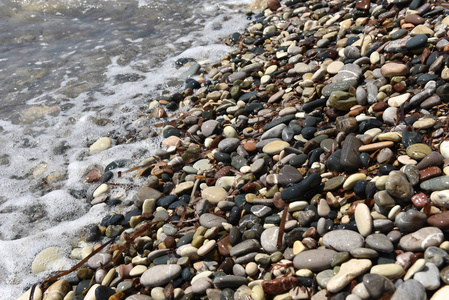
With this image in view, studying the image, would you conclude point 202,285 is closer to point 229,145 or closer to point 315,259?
point 315,259

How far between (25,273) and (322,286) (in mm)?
2358

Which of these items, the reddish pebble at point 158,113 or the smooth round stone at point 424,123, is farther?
the reddish pebble at point 158,113

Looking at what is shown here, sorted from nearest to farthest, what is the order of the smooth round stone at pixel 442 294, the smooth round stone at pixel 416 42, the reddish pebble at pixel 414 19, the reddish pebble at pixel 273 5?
the smooth round stone at pixel 442 294, the smooth round stone at pixel 416 42, the reddish pebble at pixel 414 19, the reddish pebble at pixel 273 5

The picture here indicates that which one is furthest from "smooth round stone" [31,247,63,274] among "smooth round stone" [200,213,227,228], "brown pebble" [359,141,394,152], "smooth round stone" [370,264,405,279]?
"brown pebble" [359,141,394,152]

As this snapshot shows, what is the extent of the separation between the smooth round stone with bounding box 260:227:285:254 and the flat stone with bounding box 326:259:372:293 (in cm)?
48

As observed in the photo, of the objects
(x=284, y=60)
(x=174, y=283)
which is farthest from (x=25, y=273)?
(x=284, y=60)

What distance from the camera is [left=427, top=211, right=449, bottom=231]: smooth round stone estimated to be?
6.53 feet

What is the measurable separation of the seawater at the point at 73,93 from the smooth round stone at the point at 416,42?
273 centimetres

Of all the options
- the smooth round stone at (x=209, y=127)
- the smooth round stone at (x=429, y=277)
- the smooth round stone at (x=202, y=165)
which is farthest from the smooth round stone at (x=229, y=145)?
the smooth round stone at (x=429, y=277)

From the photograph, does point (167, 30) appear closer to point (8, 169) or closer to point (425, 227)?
point (8, 169)

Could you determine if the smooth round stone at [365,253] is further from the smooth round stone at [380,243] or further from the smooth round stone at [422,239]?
the smooth round stone at [422,239]

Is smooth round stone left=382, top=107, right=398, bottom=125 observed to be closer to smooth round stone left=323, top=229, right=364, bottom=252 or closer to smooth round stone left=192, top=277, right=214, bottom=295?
smooth round stone left=323, top=229, right=364, bottom=252

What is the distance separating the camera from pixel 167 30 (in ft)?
23.0

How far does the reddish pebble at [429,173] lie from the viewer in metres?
2.26
